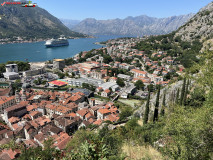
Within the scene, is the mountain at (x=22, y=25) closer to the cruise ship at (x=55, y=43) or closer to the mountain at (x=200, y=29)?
the cruise ship at (x=55, y=43)

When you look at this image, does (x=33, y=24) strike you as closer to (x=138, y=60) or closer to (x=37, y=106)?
(x=138, y=60)

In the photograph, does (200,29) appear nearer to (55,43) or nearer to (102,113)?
(102,113)

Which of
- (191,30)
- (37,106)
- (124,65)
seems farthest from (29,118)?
(191,30)

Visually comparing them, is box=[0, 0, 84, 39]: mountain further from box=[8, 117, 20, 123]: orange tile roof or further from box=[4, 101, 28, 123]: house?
box=[8, 117, 20, 123]: orange tile roof

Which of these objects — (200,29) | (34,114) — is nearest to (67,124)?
(34,114)

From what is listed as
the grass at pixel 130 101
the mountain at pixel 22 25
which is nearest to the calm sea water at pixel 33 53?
the mountain at pixel 22 25
